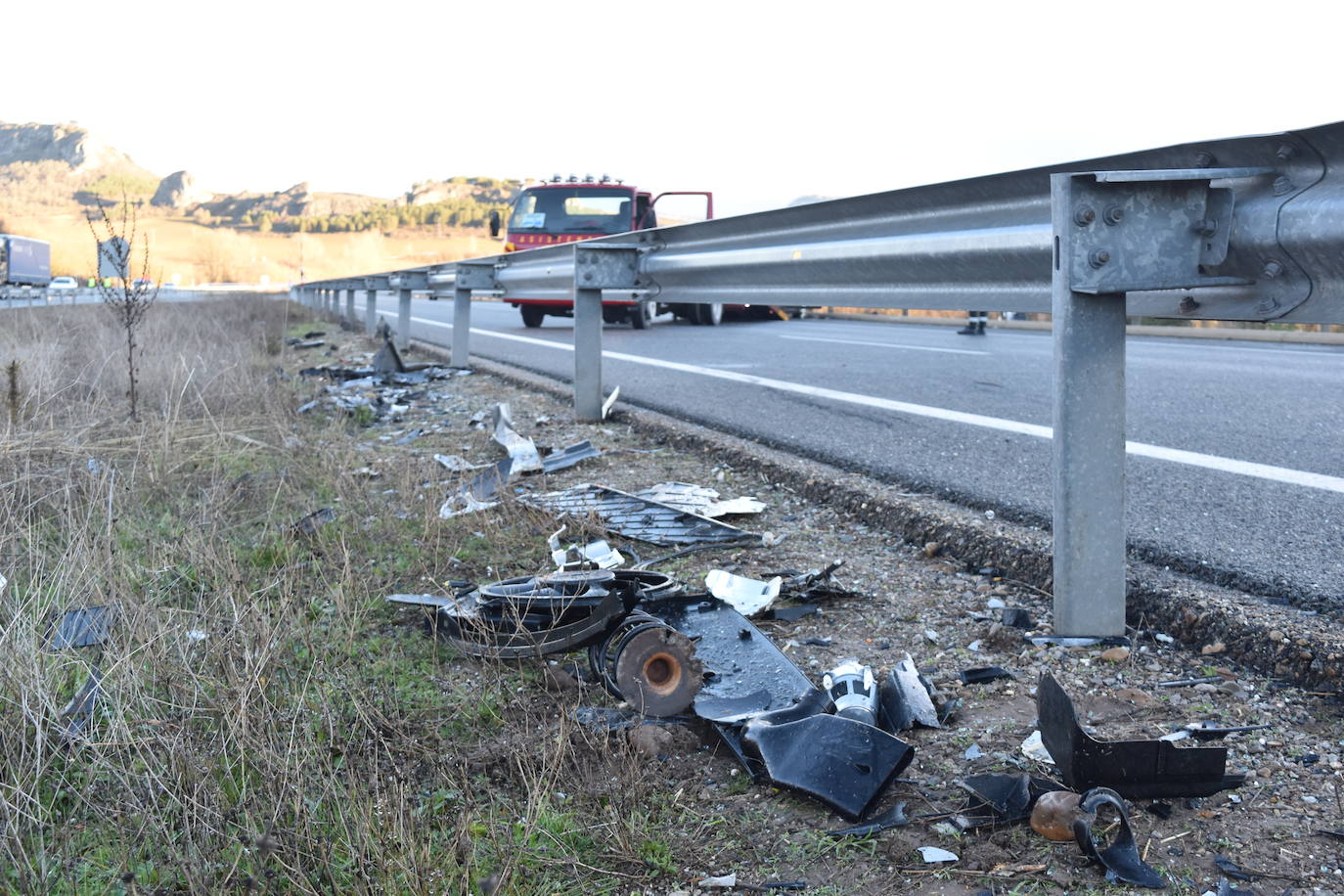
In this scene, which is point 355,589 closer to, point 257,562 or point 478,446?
point 257,562

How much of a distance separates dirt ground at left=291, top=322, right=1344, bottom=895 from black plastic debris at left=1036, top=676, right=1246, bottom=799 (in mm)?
28

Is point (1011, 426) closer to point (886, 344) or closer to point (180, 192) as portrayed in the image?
point (886, 344)

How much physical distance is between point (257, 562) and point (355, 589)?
1.80 ft

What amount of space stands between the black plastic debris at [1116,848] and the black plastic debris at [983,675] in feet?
1.95

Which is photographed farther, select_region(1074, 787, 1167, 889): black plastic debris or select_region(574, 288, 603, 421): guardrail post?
select_region(574, 288, 603, 421): guardrail post

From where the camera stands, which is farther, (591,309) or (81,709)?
(591,309)

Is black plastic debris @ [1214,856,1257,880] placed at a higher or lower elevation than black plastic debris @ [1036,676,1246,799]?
lower

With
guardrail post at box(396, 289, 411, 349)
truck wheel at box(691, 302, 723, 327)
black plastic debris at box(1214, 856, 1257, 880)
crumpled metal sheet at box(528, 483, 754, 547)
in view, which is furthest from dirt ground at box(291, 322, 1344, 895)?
truck wheel at box(691, 302, 723, 327)

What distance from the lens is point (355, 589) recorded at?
9.48ft

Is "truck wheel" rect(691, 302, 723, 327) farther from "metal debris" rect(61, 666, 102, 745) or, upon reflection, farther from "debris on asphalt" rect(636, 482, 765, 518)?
"metal debris" rect(61, 666, 102, 745)

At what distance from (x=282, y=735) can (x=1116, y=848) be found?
4.64 feet

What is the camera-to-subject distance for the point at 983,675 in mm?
2285

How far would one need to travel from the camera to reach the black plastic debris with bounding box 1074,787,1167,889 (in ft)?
5.04

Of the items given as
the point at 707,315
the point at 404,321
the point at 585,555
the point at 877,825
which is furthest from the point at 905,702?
the point at 707,315
